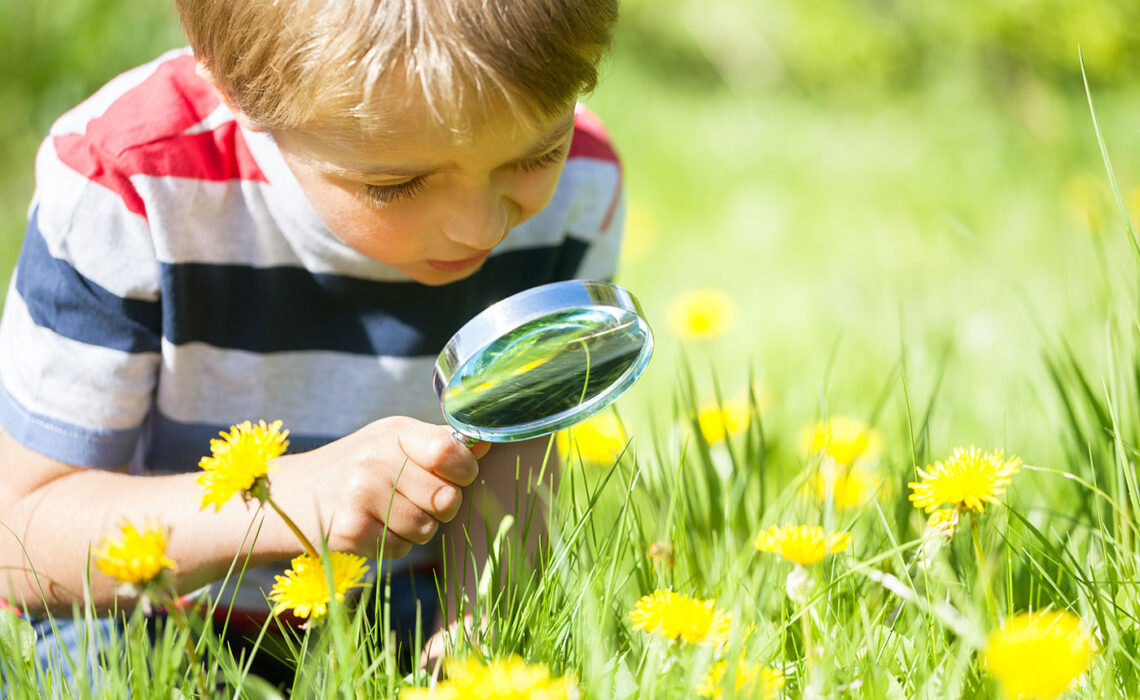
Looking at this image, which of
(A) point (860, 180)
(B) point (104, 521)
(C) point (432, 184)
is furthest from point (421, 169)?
(A) point (860, 180)

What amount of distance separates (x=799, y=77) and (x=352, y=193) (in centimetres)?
367

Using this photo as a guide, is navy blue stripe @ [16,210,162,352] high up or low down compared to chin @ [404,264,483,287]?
down

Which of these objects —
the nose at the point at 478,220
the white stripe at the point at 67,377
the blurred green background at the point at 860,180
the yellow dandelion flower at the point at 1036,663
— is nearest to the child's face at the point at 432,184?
the nose at the point at 478,220

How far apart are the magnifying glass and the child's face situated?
5.9 inches

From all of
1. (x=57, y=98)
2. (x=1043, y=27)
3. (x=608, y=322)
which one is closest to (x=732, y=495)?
(x=608, y=322)

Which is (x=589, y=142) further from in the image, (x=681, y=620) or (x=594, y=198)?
(x=681, y=620)

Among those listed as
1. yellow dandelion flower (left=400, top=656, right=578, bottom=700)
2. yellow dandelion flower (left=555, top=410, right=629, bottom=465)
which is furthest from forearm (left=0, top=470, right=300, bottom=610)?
yellow dandelion flower (left=555, top=410, right=629, bottom=465)

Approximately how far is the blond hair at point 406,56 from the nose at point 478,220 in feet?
0.36

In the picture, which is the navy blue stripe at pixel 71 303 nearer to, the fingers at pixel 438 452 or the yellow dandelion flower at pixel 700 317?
the fingers at pixel 438 452

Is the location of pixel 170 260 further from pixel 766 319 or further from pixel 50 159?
pixel 766 319

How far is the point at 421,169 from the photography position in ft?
4.01

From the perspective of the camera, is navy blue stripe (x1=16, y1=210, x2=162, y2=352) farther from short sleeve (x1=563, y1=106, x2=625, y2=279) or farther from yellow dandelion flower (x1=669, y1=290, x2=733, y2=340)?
yellow dandelion flower (x1=669, y1=290, x2=733, y2=340)

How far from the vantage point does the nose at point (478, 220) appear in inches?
49.4

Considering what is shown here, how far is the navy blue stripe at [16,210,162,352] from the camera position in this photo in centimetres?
144
